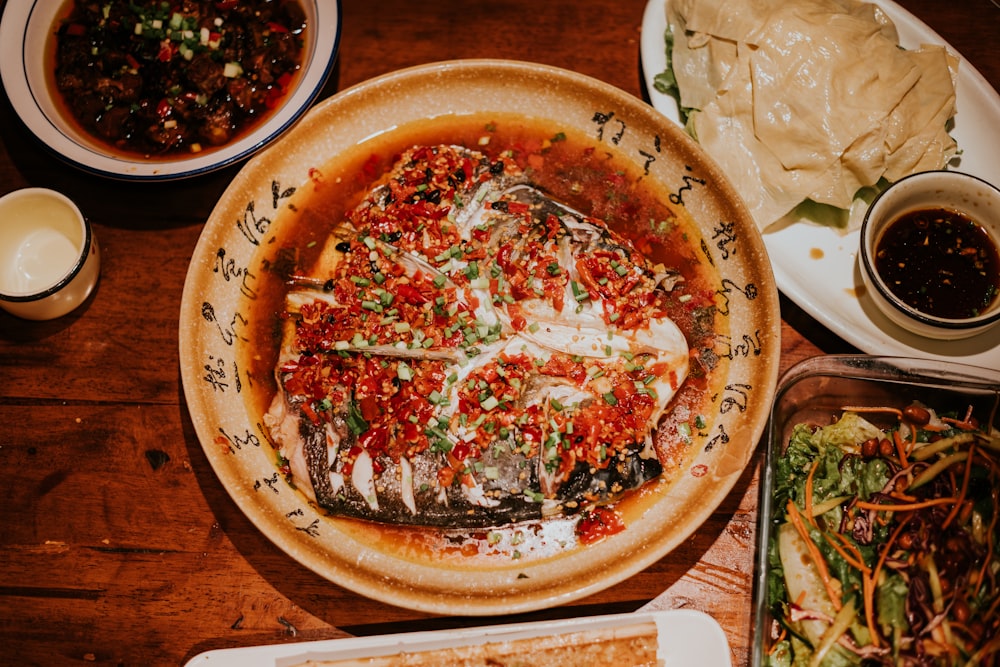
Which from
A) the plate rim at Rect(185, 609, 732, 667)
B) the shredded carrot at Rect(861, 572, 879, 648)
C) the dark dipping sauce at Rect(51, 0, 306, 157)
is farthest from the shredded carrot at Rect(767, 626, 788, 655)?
the dark dipping sauce at Rect(51, 0, 306, 157)

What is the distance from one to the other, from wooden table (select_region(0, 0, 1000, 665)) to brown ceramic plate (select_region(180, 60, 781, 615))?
220mm

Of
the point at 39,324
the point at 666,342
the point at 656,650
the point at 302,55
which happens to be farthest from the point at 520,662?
the point at 302,55

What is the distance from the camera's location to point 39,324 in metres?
2.92

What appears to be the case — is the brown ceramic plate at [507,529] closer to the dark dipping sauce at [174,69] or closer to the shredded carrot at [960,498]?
the dark dipping sauce at [174,69]

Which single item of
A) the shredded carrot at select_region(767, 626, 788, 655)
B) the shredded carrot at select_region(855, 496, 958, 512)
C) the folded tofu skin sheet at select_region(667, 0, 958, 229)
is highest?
the folded tofu skin sheet at select_region(667, 0, 958, 229)

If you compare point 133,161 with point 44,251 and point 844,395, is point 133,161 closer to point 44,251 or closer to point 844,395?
point 44,251

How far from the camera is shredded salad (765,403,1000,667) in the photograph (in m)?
2.28

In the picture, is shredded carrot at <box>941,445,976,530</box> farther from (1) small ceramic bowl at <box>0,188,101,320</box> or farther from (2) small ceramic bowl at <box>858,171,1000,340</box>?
(1) small ceramic bowl at <box>0,188,101,320</box>

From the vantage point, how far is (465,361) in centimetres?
270

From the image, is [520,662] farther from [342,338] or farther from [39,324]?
[39,324]

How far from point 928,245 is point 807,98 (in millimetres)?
785

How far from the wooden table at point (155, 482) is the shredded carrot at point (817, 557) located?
0.30 meters

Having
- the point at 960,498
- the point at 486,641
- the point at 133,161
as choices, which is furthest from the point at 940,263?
the point at 133,161

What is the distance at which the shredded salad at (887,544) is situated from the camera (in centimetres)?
228
